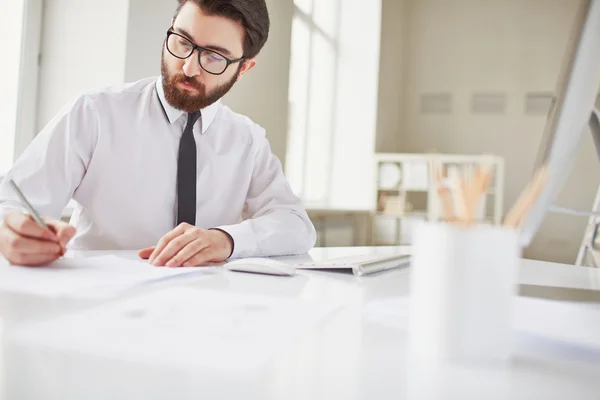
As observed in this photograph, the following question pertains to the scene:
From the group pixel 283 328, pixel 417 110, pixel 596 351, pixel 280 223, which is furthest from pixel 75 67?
pixel 417 110

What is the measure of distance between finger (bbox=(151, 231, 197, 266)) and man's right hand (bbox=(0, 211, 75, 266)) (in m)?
0.14

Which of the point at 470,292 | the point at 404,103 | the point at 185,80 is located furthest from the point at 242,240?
the point at 404,103

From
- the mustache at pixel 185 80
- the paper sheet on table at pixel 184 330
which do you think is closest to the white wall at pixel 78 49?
the mustache at pixel 185 80

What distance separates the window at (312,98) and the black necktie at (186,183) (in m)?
3.74

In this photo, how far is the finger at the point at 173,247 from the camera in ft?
2.98

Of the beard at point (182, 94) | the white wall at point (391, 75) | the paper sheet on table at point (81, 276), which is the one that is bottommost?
the paper sheet on table at point (81, 276)

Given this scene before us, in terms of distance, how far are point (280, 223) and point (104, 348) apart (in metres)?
0.93

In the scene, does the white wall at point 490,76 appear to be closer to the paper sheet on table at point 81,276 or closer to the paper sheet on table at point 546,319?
the paper sheet on table at point 81,276

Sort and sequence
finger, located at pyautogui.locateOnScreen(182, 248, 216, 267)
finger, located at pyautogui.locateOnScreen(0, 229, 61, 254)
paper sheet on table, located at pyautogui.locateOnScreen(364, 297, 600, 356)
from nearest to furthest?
paper sheet on table, located at pyautogui.locateOnScreen(364, 297, 600, 356) < finger, located at pyautogui.locateOnScreen(0, 229, 61, 254) < finger, located at pyautogui.locateOnScreen(182, 248, 216, 267)

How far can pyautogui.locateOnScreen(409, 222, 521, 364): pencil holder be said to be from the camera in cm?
43

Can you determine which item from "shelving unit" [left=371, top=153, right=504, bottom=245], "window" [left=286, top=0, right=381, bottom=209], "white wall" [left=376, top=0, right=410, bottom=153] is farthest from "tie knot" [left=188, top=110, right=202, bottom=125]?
"white wall" [left=376, top=0, right=410, bottom=153]

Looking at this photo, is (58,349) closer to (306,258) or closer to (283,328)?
(283,328)

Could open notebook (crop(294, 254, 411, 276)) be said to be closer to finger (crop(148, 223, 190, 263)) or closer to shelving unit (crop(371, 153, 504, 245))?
finger (crop(148, 223, 190, 263))

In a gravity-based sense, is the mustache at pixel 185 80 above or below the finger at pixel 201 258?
above
